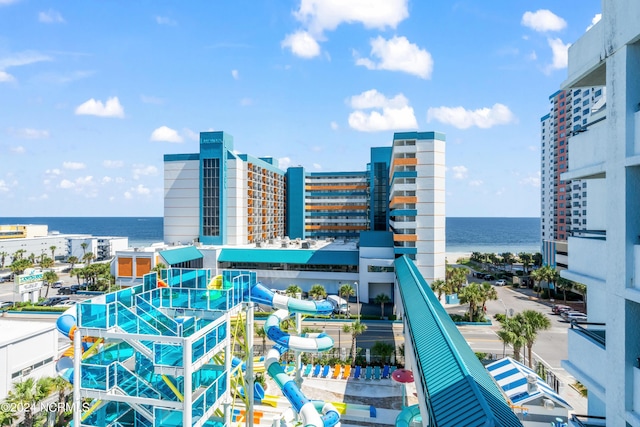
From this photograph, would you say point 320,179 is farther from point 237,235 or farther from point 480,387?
point 480,387

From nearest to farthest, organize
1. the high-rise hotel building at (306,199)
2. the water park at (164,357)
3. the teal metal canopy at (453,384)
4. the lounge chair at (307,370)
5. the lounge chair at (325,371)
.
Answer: the teal metal canopy at (453,384), the water park at (164,357), the lounge chair at (325,371), the lounge chair at (307,370), the high-rise hotel building at (306,199)

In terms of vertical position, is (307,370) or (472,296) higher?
(472,296)

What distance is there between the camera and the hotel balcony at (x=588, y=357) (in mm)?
10211

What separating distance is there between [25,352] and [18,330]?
1.98 meters

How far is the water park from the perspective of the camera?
1952 cm

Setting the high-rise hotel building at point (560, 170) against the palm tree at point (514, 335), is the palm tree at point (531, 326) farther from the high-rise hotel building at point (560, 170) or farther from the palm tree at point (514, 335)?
the high-rise hotel building at point (560, 170)

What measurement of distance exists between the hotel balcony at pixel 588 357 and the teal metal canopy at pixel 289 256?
56.4 metres

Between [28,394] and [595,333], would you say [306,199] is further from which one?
[595,333]

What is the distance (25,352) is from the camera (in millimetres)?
31281

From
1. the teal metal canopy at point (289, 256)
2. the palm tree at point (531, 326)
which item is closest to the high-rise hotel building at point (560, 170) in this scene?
the teal metal canopy at point (289, 256)

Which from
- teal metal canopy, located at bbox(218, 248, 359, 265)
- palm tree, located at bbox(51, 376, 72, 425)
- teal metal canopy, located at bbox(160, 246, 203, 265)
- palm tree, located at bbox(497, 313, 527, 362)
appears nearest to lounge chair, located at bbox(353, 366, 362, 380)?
palm tree, located at bbox(497, 313, 527, 362)

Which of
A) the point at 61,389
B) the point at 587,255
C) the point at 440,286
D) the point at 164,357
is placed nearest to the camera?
the point at 587,255

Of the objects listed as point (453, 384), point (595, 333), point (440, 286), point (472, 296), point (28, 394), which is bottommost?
point (28, 394)

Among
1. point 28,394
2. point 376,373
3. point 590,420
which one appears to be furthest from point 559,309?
point 28,394
